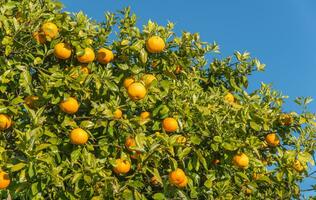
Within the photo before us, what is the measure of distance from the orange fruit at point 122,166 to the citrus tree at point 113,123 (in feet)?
0.04

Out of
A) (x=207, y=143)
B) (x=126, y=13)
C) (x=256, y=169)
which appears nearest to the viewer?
(x=207, y=143)

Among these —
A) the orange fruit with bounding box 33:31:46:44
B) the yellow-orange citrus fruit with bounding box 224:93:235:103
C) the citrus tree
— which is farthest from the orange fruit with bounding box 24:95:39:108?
the yellow-orange citrus fruit with bounding box 224:93:235:103

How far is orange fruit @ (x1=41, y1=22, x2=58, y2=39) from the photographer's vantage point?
19.5 ft

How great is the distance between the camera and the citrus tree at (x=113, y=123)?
18.0 ft

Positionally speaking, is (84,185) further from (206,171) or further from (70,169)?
(206,171)

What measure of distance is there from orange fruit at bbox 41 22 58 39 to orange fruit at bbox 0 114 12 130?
104 centimetres

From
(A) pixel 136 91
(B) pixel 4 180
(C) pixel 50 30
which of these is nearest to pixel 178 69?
(A) pixel 136 91

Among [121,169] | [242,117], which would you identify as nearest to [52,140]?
[121,169]

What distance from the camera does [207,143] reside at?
19.6ft

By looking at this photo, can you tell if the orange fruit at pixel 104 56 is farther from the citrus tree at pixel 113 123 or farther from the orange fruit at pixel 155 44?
the orange fruit at pixel 155 44

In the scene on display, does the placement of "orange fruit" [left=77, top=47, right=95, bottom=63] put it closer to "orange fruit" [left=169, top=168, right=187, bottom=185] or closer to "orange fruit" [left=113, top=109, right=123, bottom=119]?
"orange fruit" [left=113, top=109, right=123, bottom=119]

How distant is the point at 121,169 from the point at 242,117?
1512 mm

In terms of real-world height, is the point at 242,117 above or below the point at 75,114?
above

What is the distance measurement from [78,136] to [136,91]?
0.80 meters
